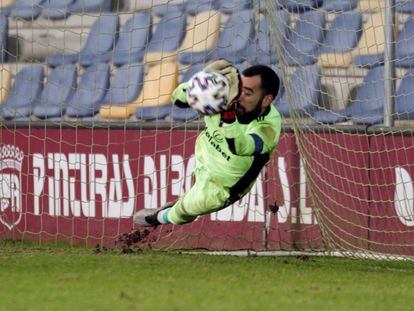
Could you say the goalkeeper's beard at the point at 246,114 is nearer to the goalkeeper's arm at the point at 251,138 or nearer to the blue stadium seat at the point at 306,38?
the goalkeeper's arm at the point at 251,138

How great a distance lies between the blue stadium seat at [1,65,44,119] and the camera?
41.2 feet

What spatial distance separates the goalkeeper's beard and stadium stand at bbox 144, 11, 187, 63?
2840mm

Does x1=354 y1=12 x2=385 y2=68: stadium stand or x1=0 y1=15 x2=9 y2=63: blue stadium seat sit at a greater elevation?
x1=0 y1=15 x2=9 y2=63: blue stadium seat

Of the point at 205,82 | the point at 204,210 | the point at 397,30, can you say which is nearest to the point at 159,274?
the point at 204,210

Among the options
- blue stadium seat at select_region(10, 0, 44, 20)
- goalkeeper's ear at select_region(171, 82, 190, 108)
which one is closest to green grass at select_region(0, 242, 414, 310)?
goalkeeper's ear at select_region(171, 82, 190, 108)

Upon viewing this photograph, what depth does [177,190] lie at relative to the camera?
11.8m

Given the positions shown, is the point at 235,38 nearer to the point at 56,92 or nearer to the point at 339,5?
the point at 339,5

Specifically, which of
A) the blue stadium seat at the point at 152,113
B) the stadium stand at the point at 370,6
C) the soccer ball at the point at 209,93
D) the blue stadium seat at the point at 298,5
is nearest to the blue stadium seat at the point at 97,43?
the blue stadium seat at the point at 152,113

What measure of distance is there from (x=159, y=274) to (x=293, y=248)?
2864mm

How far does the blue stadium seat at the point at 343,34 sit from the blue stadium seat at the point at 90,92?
2400 mm

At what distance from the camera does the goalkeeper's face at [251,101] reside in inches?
367

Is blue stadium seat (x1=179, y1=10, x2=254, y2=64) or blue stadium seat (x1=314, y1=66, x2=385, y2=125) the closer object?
blue stadium seat (x1=314, y1=66, x2=385, y2=125)

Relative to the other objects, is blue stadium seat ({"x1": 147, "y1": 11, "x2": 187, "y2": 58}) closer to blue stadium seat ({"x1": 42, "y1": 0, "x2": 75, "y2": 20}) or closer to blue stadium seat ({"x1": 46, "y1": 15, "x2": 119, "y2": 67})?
blue stadium seat ({"x1": 46, "y1": 15, "x2": 119, "y2": 67})

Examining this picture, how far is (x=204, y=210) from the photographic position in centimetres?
940
